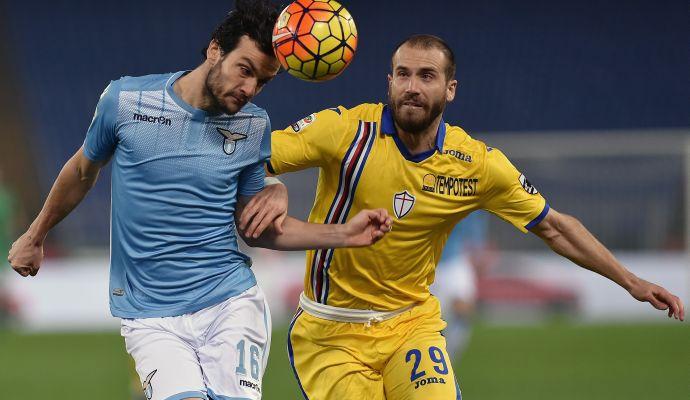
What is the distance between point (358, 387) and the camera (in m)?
5.61

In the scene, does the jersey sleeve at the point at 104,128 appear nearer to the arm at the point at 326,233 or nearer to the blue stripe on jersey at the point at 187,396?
the arm at the point at 326,233

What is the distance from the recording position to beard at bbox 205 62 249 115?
16.5ft

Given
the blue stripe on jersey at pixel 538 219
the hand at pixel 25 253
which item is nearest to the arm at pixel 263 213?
the hand at pixel 25 253

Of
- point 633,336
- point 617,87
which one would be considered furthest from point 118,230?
point 617,87

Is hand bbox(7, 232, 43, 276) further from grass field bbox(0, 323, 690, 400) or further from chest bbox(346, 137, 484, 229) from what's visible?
grass field bbox(0, 323, 690, 400)

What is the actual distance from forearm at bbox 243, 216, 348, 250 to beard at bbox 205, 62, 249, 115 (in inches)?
24.4

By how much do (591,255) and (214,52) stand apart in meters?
2.32

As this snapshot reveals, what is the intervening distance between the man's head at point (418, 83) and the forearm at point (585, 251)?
0.98 meters

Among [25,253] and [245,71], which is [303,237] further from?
[25,253]

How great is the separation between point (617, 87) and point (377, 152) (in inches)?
676

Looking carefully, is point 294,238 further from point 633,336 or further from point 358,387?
point 633,336

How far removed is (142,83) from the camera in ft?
17.0

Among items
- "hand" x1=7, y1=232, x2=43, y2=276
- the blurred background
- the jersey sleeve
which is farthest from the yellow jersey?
the blurred background

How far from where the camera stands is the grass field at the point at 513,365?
10562 mm
